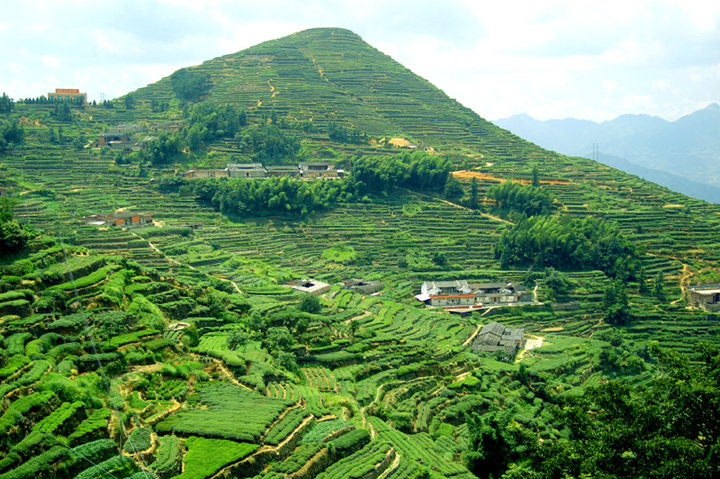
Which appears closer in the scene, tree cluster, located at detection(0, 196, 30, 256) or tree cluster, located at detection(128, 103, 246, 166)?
tree cluster, located at detection(0, 196, 30, 256)

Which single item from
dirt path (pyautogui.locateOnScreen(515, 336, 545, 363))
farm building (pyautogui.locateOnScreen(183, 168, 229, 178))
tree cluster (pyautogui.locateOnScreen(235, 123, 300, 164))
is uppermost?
tree cluster (pyautogui.locateOnScreen(235, 123, 300, 164))

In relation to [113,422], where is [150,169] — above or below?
above

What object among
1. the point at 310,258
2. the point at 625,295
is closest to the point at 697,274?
the point at 625,295

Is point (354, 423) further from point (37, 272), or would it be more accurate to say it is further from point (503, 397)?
point (37, 272)

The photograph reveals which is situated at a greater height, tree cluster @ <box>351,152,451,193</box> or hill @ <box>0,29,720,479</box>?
tree cluster @ <box>351,152,451,193</box>

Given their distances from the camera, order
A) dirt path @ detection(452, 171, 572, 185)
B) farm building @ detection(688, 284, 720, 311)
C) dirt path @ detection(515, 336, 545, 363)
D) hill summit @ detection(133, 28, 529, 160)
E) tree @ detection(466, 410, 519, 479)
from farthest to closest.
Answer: hill summit @ detection(133, 28, 529, 160)
dirt path @ detection(452, 171, 572, 185)
farm building @ detection(688, 284, 720, 311)
dirt path @ detection(515, 336, 545, 363)
tree @ detection(466, 410, 519, 479)


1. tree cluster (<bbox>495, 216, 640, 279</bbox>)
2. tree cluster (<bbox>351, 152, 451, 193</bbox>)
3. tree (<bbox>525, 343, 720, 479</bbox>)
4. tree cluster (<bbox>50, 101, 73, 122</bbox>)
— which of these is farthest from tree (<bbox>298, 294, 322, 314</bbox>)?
tree cluster (<bbox>50, 101, 73, 122</bbox>)

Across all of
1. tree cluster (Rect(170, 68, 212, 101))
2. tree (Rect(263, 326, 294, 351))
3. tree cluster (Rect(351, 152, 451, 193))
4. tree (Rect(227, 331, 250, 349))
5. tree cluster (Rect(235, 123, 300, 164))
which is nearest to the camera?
tree (Rect(227, 331, 250, 349))

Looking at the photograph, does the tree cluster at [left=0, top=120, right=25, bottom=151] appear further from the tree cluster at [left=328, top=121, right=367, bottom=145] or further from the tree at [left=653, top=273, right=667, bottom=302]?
the tree at [left=653, top=273, right=667, bottom=302]

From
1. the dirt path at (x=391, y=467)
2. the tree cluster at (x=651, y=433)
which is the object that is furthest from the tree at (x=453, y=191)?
the dirt path at (x=391, y=467)
